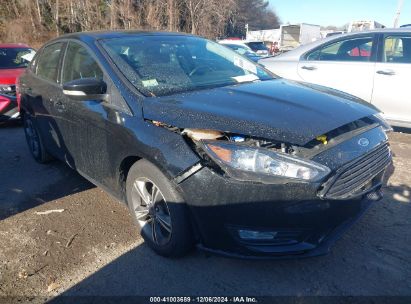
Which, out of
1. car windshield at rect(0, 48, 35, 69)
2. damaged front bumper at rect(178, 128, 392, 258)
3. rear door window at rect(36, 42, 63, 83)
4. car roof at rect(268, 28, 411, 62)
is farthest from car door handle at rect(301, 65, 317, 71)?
car windshield at rect(0, 48, 35, 69)

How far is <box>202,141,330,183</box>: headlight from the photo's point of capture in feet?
7.09

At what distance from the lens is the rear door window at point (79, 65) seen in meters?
3.17

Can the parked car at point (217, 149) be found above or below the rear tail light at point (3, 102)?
above

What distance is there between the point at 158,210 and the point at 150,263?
40 cm

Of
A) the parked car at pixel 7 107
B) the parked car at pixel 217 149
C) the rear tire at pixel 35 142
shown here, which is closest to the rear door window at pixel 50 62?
the parked car at pixel 217 149

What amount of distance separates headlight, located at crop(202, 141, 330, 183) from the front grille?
0.10 meters

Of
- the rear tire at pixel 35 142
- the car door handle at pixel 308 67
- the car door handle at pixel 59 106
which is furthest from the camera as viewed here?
the car door handle at pixel 308 67

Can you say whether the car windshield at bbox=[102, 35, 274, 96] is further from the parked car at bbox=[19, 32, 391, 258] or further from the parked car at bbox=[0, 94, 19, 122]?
the parked car at bbox=[0, 94, 19, 122]

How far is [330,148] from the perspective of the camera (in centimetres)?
230

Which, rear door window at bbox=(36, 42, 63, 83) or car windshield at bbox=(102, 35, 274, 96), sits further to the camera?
rear door window at bbox=(36, 42, 63, 83)

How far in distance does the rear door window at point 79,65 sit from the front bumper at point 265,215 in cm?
147

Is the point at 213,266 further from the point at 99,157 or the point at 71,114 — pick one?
the point at 71,114

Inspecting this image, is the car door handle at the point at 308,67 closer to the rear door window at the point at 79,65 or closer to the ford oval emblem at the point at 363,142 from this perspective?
the ford oval emblem at the point at 363,142

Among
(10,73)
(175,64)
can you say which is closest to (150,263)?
(175,64)
